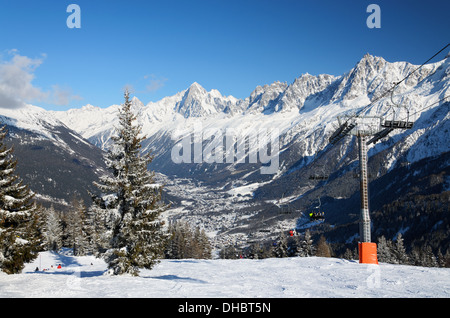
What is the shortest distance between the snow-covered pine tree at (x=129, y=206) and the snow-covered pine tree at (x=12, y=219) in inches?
290

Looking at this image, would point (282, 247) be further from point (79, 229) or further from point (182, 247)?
point (79, 229)

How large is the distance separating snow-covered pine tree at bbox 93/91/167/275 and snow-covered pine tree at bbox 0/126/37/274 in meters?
7.36

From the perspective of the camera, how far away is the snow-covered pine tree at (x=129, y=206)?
925 inches

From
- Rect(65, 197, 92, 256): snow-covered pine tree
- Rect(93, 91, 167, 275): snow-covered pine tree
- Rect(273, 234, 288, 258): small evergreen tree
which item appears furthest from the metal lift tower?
Rect(65, 197, 92, 256): snow-covered pine tree

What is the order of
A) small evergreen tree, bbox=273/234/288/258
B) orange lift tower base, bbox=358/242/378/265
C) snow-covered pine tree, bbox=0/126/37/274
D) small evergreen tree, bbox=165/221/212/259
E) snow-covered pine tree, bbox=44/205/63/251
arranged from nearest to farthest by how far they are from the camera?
snow-covered pine tree, bbox=0/126/37/274 → orange lift tower base, bbox=358/242/378/265 → snow-covered pine tree, bbox=44/205/63/251 → small evergreen tree, bbox=273/234/288/258 → small evergreen tree, bbox=165/221/212/259

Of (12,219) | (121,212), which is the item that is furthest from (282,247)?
(12,219)

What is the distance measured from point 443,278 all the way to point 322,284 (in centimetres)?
798

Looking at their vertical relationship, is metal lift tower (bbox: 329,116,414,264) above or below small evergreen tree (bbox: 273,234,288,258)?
above

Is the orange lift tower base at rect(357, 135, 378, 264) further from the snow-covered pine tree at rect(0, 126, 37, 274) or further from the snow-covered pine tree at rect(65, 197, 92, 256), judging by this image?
the snow-covered pine tree at rect(65, 197, 92, 256)

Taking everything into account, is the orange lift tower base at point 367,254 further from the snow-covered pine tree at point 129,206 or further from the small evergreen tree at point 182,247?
the small evergreen tree at point 182,247

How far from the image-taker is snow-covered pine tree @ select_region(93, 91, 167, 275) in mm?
23484

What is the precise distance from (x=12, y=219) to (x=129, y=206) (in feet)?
32.0
